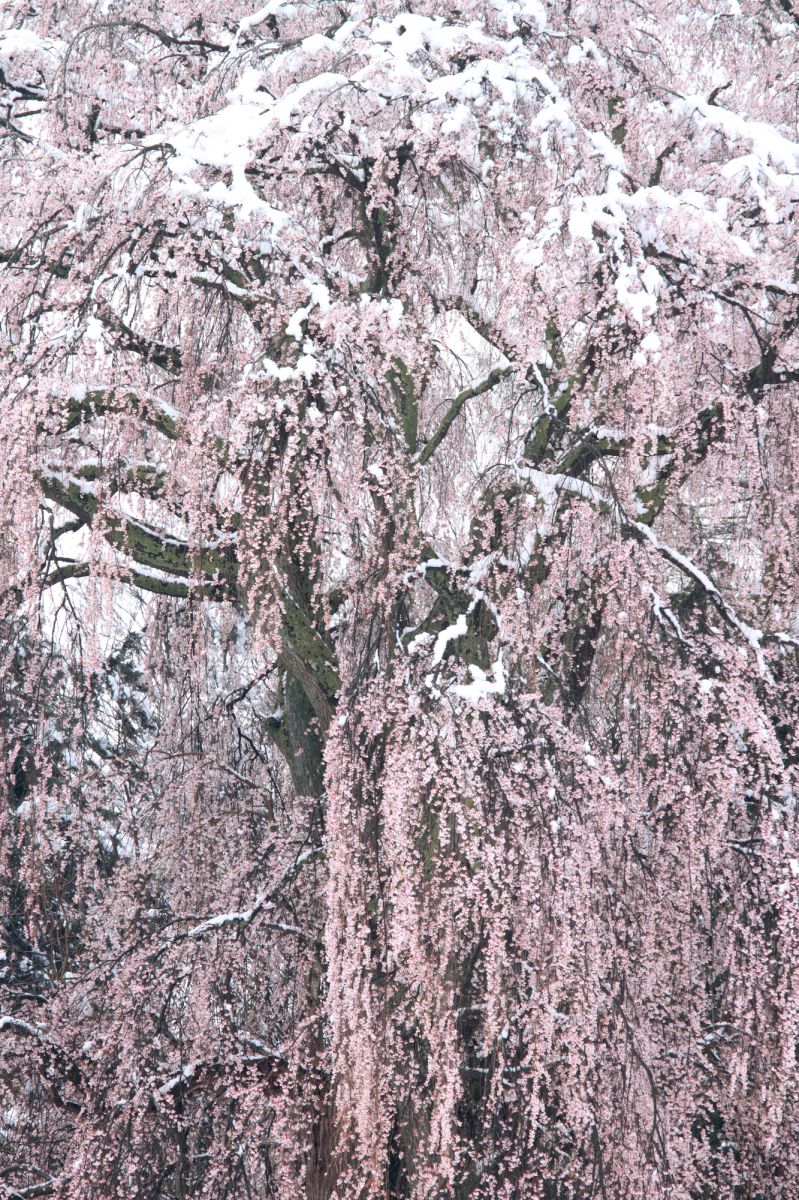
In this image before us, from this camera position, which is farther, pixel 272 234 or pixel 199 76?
pixel 199 76

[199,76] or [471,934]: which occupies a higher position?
[199,76]

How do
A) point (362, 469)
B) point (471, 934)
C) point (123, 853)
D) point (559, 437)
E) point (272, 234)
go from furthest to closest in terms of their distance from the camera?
point (123, 853), point (559, 437), point (272, 234), point (362, 469), point (471, 934)

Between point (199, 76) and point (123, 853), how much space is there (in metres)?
4.43

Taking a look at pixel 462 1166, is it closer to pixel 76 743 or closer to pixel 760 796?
pixel 760 796

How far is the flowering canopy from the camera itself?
13.4 feet

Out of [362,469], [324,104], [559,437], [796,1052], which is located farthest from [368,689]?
[324,104]

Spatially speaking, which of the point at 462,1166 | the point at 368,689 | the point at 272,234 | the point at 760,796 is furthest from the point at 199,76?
the point at 462,1166

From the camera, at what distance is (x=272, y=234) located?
4895 mm

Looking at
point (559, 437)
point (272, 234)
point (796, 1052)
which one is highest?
point (272, 234)

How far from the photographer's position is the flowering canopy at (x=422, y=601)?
13.4 ft

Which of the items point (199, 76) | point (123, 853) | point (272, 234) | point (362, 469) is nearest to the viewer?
point (362, 469)

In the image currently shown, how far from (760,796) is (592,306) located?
2047mm

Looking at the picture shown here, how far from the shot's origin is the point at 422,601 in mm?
6305

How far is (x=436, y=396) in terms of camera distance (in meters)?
6.67
